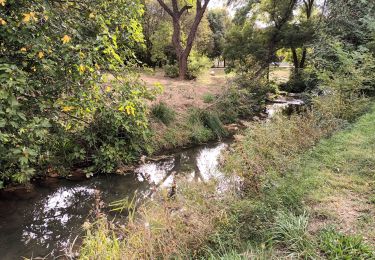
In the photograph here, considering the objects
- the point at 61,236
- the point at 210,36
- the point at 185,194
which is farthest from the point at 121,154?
the point at 210,36

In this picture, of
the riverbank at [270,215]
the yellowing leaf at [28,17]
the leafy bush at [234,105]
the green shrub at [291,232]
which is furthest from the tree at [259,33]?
the green shrub at [291,232]

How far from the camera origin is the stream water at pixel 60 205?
4.40 meters

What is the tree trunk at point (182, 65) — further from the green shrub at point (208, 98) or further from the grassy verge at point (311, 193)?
the grassy verge at point (311, 193)

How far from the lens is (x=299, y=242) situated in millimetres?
2721

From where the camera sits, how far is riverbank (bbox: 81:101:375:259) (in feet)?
9.05

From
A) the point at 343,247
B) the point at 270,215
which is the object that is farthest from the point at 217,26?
the point at 343,247

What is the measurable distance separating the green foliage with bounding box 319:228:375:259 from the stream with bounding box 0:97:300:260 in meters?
1.93

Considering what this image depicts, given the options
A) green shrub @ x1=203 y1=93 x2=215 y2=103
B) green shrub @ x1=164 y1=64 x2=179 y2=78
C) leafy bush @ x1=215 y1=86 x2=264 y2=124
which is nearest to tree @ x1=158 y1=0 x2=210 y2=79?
green shrub @ x1=164 y1=64 x2=179 y2=78

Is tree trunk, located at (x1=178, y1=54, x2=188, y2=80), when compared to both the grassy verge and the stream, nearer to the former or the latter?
the stream

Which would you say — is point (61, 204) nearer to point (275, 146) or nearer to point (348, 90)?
point (275, 146)

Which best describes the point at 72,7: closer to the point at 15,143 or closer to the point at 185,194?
the point at 15,143

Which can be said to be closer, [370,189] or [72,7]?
[370,189]

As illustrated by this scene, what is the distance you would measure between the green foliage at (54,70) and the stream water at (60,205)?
Result: 2.00 feet

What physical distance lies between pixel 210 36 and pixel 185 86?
45.8 ft
